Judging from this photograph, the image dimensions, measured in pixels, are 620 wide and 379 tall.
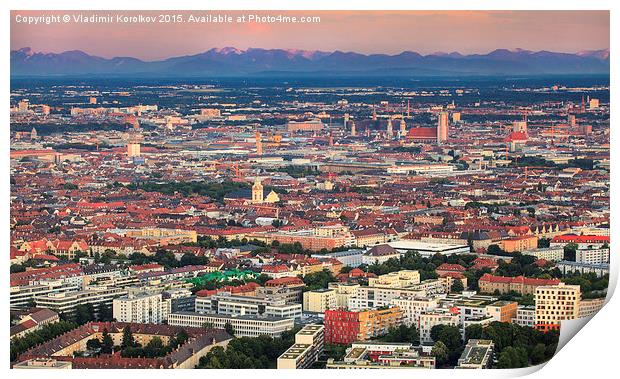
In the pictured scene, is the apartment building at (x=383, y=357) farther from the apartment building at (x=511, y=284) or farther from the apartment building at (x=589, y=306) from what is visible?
the apartment building at (x=511, y=284)

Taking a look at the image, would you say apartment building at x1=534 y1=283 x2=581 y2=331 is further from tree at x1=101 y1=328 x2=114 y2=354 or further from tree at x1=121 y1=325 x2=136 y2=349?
tree at x1=101 y1=328 x2=114 y2=354

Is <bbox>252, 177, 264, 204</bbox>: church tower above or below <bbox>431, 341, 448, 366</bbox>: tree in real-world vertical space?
above

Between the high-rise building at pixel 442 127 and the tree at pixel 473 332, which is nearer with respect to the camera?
the tree at pixel 473 332

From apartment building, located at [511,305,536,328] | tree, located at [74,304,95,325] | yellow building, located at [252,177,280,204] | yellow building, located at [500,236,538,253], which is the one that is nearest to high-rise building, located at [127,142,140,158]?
yellow building, located at [252,177,280,204]

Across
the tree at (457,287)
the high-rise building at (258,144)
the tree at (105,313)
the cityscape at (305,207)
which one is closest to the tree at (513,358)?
the cityscape at (305,207)

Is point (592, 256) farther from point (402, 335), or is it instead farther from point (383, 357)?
point (383, 357)

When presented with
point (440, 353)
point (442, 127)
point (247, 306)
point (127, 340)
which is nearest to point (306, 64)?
point (442, 127)

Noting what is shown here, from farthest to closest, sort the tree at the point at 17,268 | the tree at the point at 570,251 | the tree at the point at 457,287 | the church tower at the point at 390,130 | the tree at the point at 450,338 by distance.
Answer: the church tower at the point at 390,130 → the tree at the point at 570,251 → the tree at the point at 17,268 → the tree at the point at 457,287 → the tree at the point at 450,338
